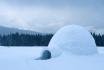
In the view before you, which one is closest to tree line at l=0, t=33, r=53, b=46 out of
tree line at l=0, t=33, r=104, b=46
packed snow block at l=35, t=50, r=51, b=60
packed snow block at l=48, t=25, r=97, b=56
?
tree line at l=0, t=33, r=104, b=46

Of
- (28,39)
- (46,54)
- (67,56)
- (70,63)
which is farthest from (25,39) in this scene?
(70,63)

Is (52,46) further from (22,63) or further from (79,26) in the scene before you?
(22,63)

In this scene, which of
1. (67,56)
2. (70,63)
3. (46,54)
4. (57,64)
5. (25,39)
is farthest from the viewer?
(25,39)

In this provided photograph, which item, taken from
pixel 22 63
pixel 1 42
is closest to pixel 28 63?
pixel 22 63

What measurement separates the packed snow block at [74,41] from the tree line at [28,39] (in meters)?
25.0

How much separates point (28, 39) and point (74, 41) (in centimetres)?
2767

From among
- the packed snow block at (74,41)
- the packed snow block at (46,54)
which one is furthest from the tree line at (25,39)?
the packed snow block at (46,54)

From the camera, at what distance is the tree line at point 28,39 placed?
125 feet

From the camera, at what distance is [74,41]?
12.5 meters

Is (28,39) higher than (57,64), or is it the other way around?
(57,64)

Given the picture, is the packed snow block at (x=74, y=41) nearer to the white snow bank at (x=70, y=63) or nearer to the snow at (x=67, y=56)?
the snow at (x=67, y=56)

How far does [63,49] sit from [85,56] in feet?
4.37

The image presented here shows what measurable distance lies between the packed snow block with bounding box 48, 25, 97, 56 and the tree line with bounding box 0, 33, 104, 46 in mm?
24963

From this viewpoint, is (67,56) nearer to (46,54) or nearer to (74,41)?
(74,41)
